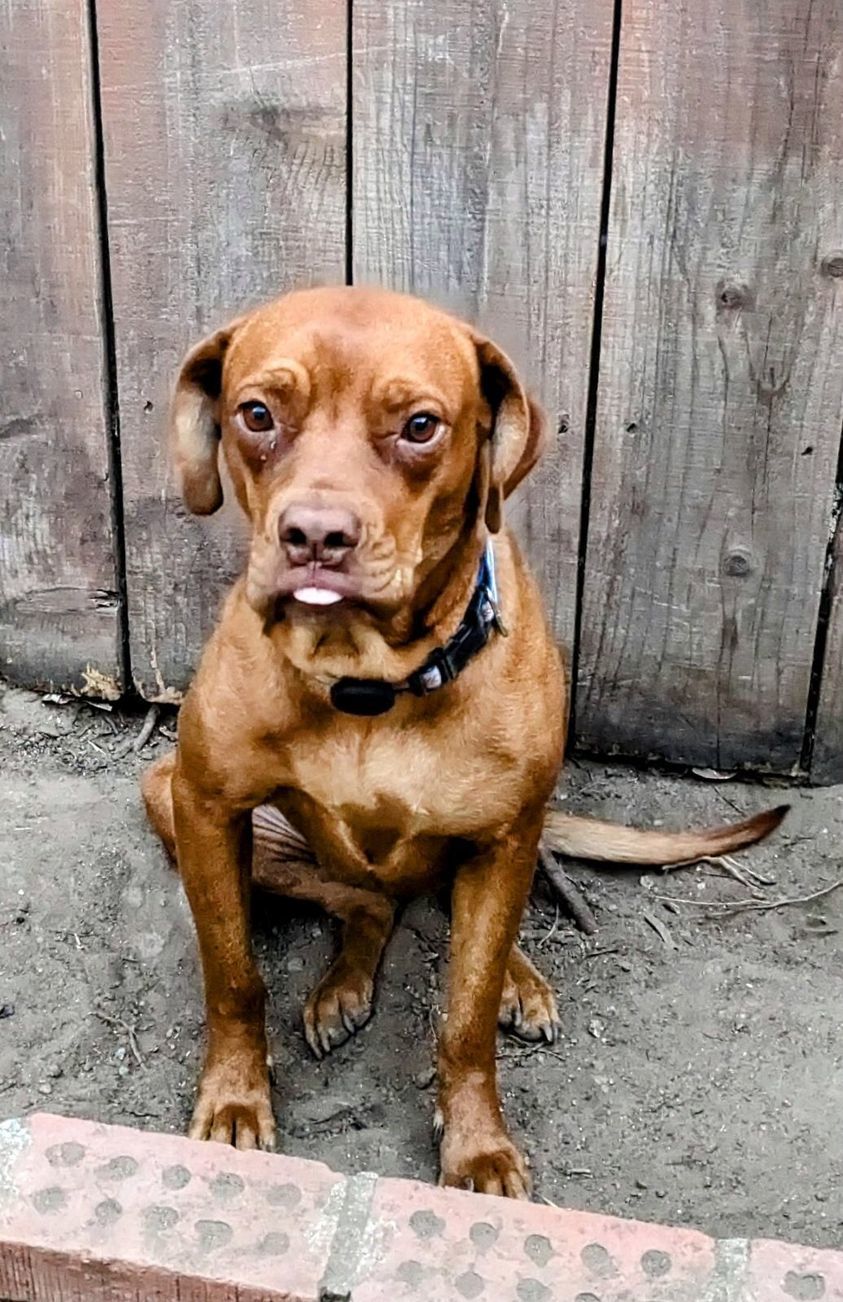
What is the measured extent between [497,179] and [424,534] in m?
1.00

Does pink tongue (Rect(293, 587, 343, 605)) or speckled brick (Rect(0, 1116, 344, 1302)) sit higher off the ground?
pink tongue (Rect(293, 587, 343, 605))

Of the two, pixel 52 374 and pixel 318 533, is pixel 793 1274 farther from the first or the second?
pixel 52 374

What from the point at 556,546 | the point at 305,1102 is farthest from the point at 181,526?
the point at 305,1102

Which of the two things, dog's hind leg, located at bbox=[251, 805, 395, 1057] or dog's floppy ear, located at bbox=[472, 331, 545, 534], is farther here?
dog's hind leg, located at bbox=[251, 805, 395, 1057]

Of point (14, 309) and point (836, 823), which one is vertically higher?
point (14, 309)

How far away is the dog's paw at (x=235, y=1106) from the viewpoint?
276 cm

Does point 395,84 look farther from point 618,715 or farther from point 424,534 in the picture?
point 618,715

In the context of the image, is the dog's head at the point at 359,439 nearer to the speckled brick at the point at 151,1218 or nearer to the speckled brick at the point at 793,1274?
the speckled brick at the point at 151,1218

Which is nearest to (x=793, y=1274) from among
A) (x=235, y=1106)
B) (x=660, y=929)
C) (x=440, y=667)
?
(x=440, y=667)

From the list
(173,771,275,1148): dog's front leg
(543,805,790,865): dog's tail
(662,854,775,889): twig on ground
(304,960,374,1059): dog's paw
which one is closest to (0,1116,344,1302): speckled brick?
(173,771,275,1148): dog's front leg

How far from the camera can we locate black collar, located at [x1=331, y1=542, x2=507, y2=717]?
98.8 inches

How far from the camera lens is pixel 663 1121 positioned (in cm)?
288

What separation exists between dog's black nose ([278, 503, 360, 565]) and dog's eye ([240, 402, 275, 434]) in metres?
0.21

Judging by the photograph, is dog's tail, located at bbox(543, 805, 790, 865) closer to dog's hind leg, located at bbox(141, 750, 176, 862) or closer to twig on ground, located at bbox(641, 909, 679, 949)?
twig on ground, located at bbox(641, 909, 679, 949)
